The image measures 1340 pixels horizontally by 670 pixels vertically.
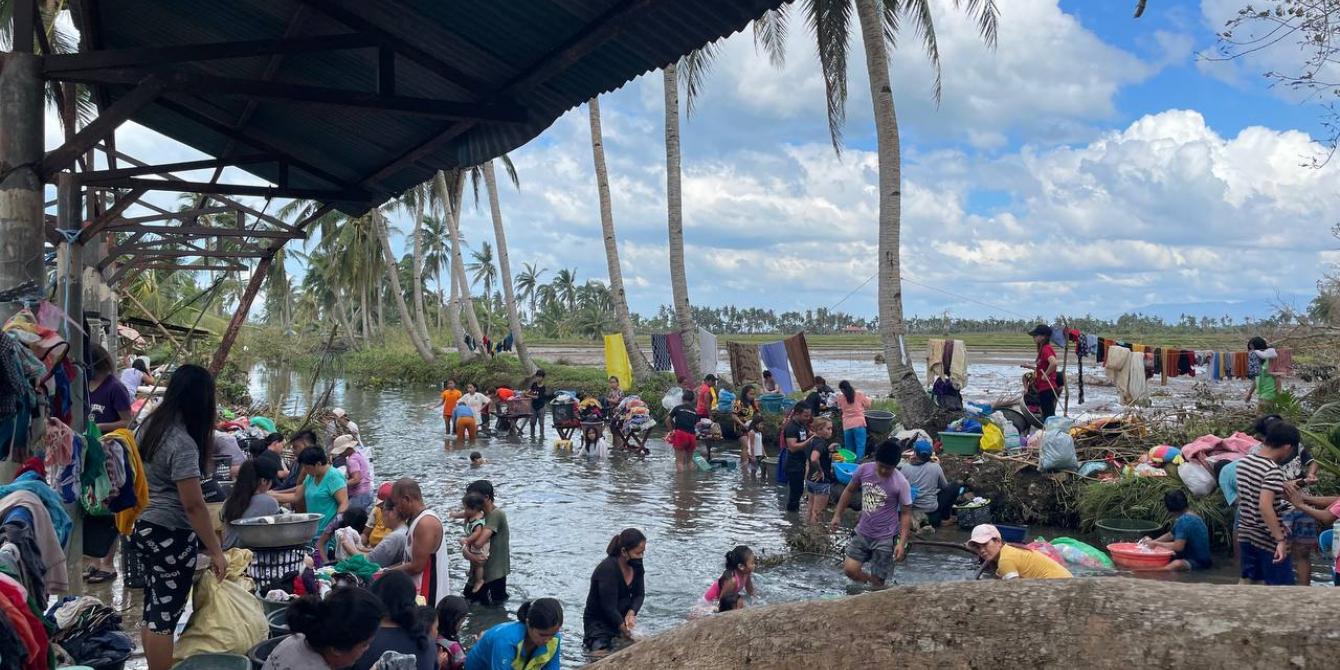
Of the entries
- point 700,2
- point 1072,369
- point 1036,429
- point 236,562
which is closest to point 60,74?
point 236,562

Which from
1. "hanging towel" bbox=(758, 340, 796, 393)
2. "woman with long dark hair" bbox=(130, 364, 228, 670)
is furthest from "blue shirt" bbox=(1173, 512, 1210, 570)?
"hanging towel" bbox=(758, 340, 796, 393)

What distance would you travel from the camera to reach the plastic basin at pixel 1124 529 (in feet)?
32.4

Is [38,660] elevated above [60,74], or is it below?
below

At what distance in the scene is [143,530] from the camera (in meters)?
4.61

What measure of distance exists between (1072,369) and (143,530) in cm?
4412

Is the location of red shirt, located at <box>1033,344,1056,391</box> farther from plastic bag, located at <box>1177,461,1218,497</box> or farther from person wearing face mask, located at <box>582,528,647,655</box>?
person wearing face mask, located at <box>582,528,647,655</box>

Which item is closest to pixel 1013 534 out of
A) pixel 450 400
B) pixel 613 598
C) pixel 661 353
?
pixel 613 598

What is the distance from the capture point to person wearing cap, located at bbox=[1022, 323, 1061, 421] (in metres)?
14.1

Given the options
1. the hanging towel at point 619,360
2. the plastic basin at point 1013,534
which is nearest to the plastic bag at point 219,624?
the plastic basin at point 1013,534

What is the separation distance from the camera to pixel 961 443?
13.3 m

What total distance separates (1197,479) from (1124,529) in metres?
1.00

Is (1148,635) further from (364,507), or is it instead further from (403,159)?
(364,507)

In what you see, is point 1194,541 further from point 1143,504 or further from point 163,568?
point 163,568

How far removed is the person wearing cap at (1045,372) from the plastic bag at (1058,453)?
2515 mm
